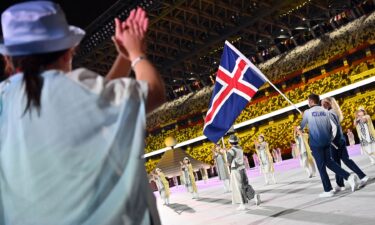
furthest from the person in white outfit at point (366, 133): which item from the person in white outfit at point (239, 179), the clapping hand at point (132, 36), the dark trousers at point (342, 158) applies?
the clapping hand at point (132, 36)

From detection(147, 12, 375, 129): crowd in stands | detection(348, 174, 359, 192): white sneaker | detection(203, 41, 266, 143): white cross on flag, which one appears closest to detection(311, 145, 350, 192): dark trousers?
detection(348, 174, 359, 192): white sneaker

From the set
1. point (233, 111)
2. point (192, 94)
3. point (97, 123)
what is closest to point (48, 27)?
point (97, 123)

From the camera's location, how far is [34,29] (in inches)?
53.1

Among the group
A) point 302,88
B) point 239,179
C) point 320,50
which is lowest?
point 239,179

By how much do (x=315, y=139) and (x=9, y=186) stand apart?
6.89 meters

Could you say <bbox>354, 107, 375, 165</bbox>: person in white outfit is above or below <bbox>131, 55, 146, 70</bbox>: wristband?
below

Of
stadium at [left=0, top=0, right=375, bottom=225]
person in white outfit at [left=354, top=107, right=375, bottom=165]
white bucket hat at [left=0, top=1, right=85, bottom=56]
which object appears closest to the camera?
white bucket hat at [left=0, top=1, right=85, bottom=56]

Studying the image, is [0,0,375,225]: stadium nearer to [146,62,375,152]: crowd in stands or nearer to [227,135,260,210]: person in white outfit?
[146,62,375,152]: crowd in stands

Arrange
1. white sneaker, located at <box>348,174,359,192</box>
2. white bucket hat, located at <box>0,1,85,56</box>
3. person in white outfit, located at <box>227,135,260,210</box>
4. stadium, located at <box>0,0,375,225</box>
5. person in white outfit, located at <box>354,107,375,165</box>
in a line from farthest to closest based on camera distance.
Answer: stadium, located at <box>0,0,375,225</box>
person in white outfit, located at <box>354,107,375,165</box>
person in white outfit, located at <box>227,135,260,210</box>
white sneaker, located at <box>348,174,359,192</box>
white bucket hat, located at <box>0,1,85,56</box>

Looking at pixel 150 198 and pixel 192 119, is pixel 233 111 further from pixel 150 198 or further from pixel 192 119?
pixel 192 119

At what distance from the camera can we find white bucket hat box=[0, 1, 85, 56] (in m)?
1.35

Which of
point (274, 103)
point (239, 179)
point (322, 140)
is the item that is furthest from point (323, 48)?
point (322, 140)

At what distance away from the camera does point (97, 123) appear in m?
1.27

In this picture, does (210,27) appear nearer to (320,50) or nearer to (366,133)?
(320,50)
